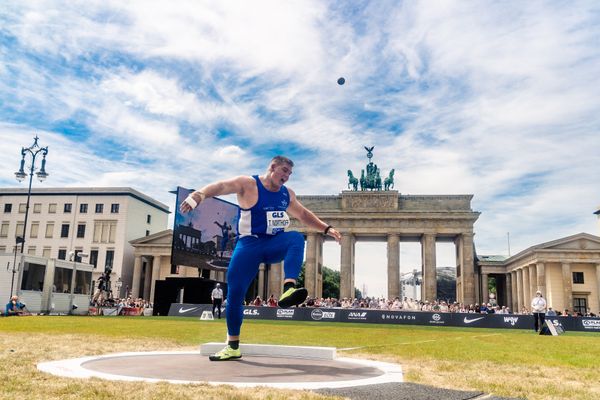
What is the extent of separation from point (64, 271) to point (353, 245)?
37.6 m

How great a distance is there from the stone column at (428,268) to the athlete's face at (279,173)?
55.8m

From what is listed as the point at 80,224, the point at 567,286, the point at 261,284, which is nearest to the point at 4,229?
the point at 80,224

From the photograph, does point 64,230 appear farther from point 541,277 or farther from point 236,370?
point 236,370

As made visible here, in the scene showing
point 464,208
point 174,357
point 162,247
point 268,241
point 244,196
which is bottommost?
point 174,357

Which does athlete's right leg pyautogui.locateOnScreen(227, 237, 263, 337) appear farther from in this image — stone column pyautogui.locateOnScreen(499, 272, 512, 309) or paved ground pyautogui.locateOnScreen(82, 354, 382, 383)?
stone column pyautogui.locateOnScreen(499, 272, 512, 309)

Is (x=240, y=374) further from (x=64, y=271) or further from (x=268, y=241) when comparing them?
(x=64, y=271)

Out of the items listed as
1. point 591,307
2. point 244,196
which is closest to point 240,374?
point 244,196

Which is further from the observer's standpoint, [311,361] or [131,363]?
[311,361]

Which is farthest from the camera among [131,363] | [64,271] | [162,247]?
[162,247]

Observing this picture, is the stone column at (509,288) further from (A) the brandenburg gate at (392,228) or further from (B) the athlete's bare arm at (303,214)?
(B) the athlete's bare arm at (303,214)

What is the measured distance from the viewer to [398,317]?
3055cm

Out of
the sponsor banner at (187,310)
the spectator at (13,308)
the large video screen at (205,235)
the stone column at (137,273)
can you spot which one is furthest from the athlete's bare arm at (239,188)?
the stone column at (137,273)

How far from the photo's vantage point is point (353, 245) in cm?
6575

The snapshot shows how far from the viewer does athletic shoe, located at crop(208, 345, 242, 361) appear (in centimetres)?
693
